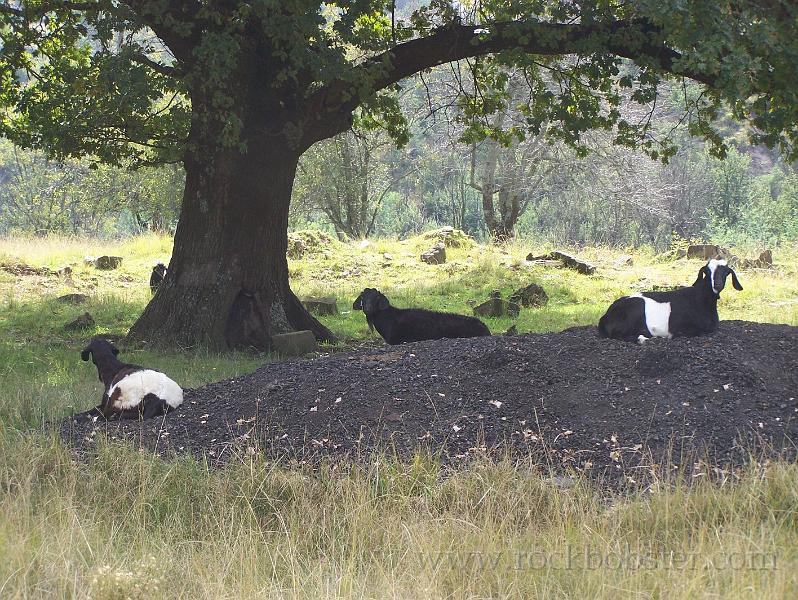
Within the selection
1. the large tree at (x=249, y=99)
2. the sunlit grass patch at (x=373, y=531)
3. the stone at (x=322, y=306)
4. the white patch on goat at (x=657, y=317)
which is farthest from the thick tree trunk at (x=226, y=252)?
the sunlit grass patch at (x=373, y=531)

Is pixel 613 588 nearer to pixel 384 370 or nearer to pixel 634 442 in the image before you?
pixel 634 442

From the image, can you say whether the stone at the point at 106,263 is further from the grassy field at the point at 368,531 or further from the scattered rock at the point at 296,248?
the grassy field at the point at 368,531

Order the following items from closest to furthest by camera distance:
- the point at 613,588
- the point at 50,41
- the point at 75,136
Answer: the point at 613,588, the point at 75,136, the point at 50,41

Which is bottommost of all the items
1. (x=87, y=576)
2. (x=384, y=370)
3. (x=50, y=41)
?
(x=87, y=576)

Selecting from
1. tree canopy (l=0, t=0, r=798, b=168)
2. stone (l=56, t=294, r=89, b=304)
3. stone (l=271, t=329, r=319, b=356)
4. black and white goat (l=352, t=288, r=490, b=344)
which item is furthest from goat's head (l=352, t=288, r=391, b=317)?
stone (l=56, t=294, r=89, b=304)

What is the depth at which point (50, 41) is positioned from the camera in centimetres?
1641

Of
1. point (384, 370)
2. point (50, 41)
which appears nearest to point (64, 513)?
point (384, 370)

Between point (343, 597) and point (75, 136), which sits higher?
point (75, 136)

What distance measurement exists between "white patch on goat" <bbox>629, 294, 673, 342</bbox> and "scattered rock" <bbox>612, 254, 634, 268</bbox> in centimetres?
1381

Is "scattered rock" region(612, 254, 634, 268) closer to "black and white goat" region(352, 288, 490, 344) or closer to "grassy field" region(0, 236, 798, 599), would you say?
"black and white goat" region(352, 288, 490, 344)

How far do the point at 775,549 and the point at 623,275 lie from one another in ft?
56.5

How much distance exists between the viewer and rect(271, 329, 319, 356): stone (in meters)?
13.4

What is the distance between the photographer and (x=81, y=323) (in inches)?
637

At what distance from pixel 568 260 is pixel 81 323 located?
38.7 feet
